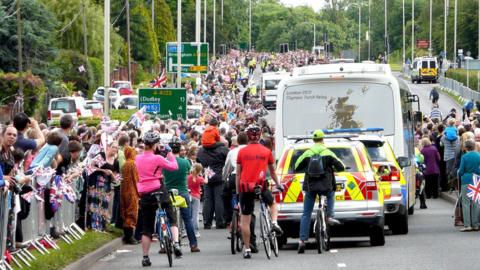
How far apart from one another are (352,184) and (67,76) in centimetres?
6263

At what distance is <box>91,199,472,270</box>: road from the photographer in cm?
1877

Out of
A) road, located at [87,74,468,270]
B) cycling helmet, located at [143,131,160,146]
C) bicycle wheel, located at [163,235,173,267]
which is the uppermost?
cycling helmet, located at [143,131,160,146]

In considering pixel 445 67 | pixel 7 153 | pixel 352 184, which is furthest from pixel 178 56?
pixel 445 67

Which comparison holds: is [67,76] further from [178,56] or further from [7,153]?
[7,153]

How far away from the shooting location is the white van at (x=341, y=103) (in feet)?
87.4

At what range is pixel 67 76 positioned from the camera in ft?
272

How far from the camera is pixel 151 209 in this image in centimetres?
1961

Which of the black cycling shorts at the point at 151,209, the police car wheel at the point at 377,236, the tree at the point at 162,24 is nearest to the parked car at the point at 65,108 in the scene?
the police car wheel at the point at 377,236

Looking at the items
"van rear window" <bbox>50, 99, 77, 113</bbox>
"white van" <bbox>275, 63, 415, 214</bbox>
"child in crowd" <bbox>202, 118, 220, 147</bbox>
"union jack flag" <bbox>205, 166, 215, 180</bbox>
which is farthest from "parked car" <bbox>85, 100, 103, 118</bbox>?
"white van" <bbox>275, 63, 415, 214</bbox>

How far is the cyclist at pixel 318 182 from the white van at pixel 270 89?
222 feet

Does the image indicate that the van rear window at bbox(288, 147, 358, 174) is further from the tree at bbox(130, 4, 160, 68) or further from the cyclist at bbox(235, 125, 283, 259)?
the tree at bbox(130, 4, 160, 68)

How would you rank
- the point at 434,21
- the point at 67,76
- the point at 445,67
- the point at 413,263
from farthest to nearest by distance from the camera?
1. the point at 434,21
2. the point at 445,67
3. the point at 67,76
4. the point at 413,263

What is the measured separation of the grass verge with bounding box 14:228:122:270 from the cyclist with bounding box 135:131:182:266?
100cm

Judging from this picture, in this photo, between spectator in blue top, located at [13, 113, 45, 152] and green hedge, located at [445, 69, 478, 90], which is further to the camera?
green hedge, located at [445, 69, 478, 90]
